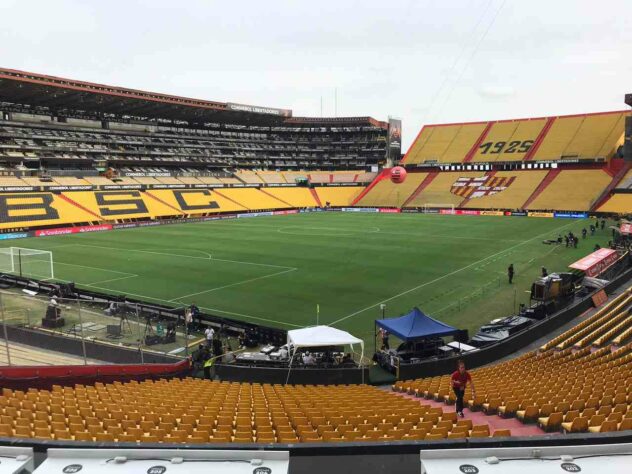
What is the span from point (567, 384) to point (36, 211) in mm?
67920

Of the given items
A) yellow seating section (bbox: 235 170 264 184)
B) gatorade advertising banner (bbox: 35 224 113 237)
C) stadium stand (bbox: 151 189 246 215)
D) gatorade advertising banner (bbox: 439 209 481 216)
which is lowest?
gatorade advertising banner (bbox: 35 224 113 237)

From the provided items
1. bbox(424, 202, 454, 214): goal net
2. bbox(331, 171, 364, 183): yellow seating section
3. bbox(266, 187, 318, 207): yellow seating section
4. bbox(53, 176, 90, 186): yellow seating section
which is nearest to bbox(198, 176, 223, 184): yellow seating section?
bbox(266, 187, 318, 207): yellow seating section

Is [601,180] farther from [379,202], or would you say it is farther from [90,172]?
[90,172]

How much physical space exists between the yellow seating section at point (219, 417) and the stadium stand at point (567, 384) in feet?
6.52

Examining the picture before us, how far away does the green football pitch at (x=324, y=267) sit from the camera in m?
26.2

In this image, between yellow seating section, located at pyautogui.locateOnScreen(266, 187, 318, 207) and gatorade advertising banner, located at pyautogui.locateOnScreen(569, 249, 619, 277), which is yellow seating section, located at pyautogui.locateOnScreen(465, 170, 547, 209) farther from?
gatorade advertising banner, located at pyautogui.locateOnScreen(569, 249, 619, 277)

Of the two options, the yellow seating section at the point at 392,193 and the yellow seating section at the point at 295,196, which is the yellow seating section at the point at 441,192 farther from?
the yellow seating section at the point at 295,196

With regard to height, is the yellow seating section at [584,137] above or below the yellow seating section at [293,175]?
above

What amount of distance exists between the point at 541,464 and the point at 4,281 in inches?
1365

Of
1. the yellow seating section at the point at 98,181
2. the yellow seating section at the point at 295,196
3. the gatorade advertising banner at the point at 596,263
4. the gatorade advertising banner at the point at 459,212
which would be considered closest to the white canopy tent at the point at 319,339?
the gatorade advertising banner at the point at 596,263

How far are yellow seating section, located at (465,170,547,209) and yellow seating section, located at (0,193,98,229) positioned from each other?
6487 cm

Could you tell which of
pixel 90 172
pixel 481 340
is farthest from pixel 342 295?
pixel 90 172

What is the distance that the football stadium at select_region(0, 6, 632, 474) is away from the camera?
21.4ft

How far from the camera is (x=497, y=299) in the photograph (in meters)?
27.4
